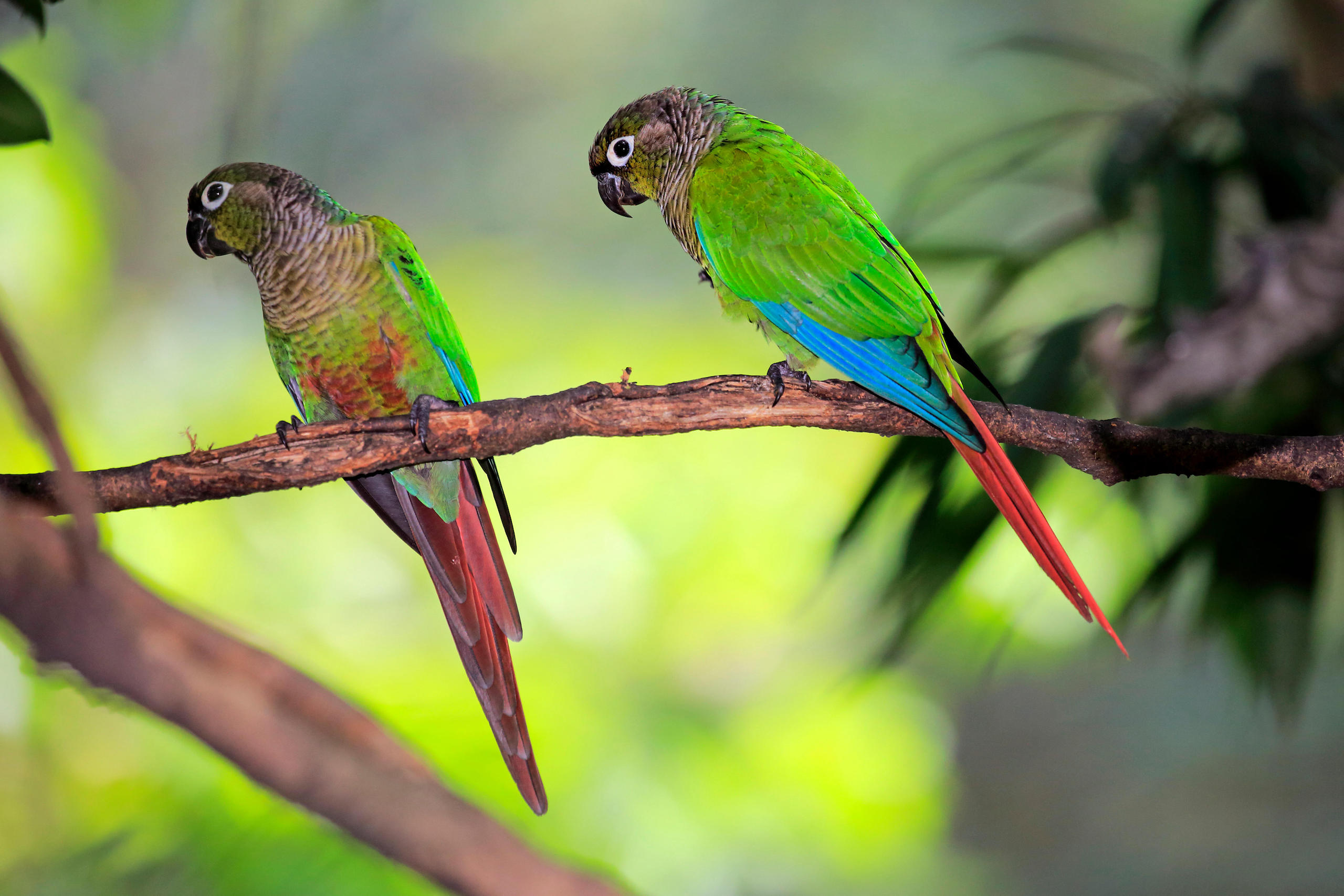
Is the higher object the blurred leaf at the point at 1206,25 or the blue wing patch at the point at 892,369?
the blurred leaf at the point at 1206,25

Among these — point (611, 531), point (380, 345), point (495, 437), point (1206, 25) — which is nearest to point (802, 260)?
point (495, 437)

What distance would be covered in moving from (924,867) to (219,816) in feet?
6.91

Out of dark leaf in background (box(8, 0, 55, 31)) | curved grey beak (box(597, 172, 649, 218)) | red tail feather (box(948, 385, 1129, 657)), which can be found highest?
dark leaf in background (box(8, 0, 55, 31))

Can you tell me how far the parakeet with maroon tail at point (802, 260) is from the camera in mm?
839

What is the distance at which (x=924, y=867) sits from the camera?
2.91 meters

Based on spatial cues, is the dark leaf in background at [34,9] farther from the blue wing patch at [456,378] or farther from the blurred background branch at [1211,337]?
the blurred background branch at [1211,337]

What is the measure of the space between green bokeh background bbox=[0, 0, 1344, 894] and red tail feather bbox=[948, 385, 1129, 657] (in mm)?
928

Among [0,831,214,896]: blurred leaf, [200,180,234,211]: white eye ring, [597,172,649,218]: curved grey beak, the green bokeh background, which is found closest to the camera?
[200,180,234,211]: white eye ring

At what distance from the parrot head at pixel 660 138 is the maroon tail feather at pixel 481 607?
383mm

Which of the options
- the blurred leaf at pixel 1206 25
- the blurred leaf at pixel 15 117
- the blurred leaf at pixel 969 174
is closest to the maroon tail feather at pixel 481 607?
the blurred leaf at pixel 15 117

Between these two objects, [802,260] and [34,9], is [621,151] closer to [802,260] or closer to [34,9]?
[802,260]

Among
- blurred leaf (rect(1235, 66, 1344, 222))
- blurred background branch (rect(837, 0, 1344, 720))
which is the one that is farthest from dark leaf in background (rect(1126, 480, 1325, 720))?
blurred leaf (rect(1235, 66, 1344, 222))

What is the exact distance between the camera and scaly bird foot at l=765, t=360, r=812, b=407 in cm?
91

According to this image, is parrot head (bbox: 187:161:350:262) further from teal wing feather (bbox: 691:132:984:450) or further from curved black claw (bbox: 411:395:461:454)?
teal wing feather (bbox: 691:132:984:450)
